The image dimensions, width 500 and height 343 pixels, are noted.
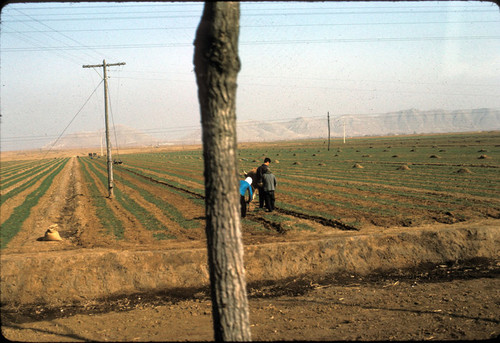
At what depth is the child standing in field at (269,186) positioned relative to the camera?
17328 mm

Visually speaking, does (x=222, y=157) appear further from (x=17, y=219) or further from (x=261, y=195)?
(x=17, y=219)

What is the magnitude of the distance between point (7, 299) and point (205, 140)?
7.94m

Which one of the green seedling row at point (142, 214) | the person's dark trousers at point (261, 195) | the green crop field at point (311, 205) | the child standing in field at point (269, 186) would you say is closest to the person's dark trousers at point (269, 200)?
the child standing in field at point (269, 186)

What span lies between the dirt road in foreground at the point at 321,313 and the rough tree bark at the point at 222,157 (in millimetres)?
2627

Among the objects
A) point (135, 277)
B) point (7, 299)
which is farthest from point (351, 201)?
point (7, 299)

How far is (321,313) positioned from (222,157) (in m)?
5.25

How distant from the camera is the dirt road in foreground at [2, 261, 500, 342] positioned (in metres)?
7.07

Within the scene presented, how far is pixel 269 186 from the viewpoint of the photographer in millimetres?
17656

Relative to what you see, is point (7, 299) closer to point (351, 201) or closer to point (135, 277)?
point (135, 277)

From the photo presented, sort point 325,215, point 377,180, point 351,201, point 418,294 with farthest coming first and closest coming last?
point 377,180, point 351,201, point 325,215, point 418,294

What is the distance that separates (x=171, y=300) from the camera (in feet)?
31.5

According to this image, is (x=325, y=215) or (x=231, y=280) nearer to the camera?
(x=231, y=280)

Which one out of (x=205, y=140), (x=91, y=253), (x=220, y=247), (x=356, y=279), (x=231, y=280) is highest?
(x=205, y=140)

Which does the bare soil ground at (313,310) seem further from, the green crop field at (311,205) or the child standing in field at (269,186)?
the child standing in field at (269,186)
